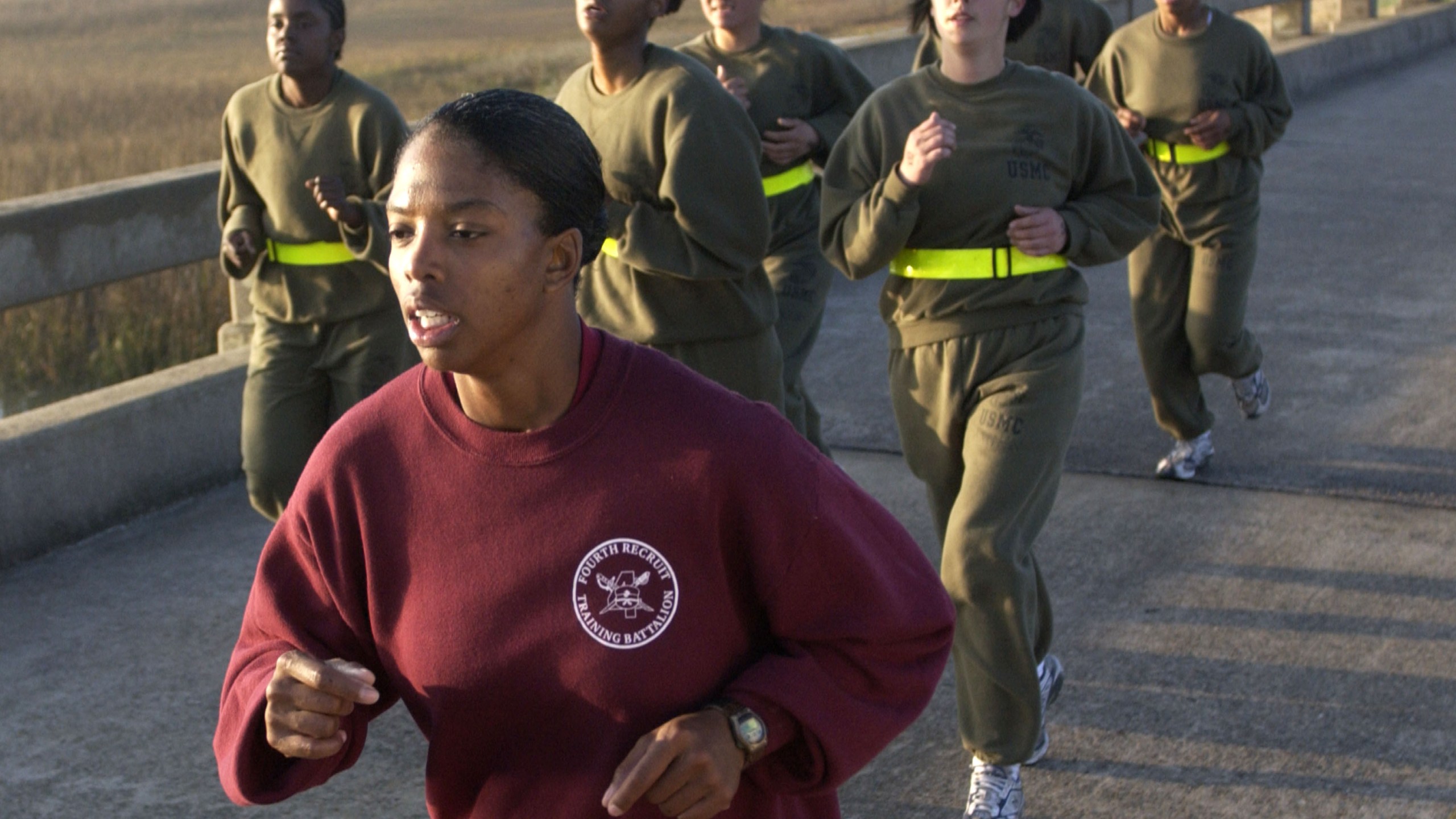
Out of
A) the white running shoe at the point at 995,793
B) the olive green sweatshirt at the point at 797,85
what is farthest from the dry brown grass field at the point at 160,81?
the white running shoe at the point at 995,793

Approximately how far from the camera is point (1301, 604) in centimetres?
556

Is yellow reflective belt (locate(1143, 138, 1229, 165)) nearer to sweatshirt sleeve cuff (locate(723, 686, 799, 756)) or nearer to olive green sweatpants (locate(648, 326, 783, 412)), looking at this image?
olive green sweatpants (locate(648, 326, 783, 412))

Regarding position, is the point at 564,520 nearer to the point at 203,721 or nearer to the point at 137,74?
the point at 203,721

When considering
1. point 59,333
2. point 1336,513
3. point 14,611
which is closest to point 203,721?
point 14,611

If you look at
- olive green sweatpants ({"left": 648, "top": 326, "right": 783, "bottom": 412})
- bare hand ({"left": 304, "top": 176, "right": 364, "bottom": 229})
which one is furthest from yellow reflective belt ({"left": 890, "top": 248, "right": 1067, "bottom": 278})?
bare hand ({"left": 304, "top": 176, "right": 364, "bottom": 229})

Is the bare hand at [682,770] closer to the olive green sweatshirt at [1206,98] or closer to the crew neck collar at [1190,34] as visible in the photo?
the olive green sweatshirt at [1206,98]

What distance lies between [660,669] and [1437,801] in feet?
9.08

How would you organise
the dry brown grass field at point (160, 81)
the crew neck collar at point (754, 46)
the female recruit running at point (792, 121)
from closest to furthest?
the female recruit running at point (792, 121) → the crew neck collar at point (754, 46) → the dry brown grass field at point (160, 81)

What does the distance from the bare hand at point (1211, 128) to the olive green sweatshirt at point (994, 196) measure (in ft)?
7.56

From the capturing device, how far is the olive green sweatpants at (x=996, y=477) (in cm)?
428

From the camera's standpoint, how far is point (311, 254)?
5.36 meters

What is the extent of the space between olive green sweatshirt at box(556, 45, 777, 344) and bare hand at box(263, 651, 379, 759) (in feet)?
8.95

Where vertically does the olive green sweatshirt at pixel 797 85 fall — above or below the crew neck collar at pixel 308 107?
below

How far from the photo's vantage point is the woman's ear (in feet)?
7.30
